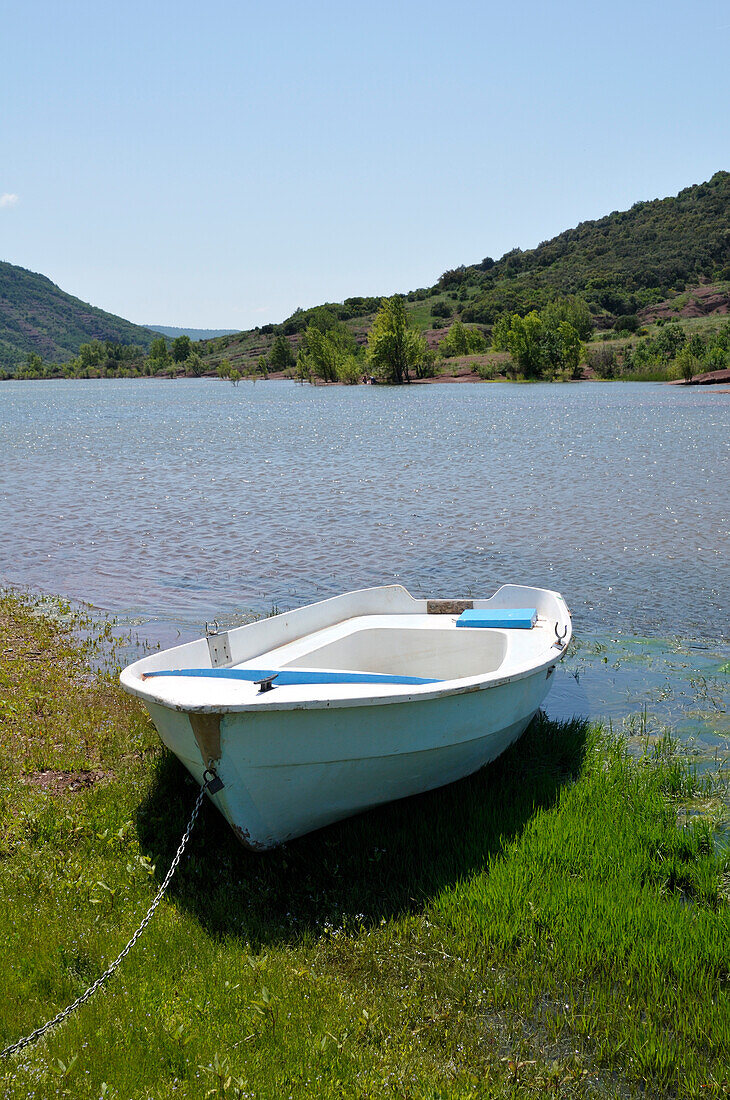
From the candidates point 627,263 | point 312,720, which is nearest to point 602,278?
point 627,263

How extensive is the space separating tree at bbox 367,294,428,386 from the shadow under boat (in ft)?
307

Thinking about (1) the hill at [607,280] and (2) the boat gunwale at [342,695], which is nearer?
(2) the boat gunwale at [342,695]

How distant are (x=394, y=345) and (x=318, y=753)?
9784cm

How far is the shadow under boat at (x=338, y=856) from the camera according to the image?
487cm

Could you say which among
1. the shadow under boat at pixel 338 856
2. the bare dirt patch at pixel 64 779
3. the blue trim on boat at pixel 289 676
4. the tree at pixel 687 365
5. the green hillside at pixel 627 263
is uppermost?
the green hillside at pixel 627 263

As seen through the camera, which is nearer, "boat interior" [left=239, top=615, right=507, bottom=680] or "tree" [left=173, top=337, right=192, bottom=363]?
"boat interior" [left=239, top=615, right=507, bottom=680]

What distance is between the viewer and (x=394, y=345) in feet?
327

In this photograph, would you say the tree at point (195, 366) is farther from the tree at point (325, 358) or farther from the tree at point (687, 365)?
the tree at point (687, 365)

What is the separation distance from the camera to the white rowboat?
4.98 m

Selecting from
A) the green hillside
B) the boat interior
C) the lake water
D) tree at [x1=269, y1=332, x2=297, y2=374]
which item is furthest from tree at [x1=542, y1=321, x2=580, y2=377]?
the boat interior

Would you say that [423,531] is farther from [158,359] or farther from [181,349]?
[181,349]

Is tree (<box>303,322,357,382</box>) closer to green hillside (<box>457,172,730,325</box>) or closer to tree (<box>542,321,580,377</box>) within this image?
tree (<box>542,321,580,377</box>)

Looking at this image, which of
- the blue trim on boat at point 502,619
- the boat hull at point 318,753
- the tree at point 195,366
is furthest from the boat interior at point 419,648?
the tree at point 195,366

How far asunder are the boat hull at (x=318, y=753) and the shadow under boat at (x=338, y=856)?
185 millimetres
